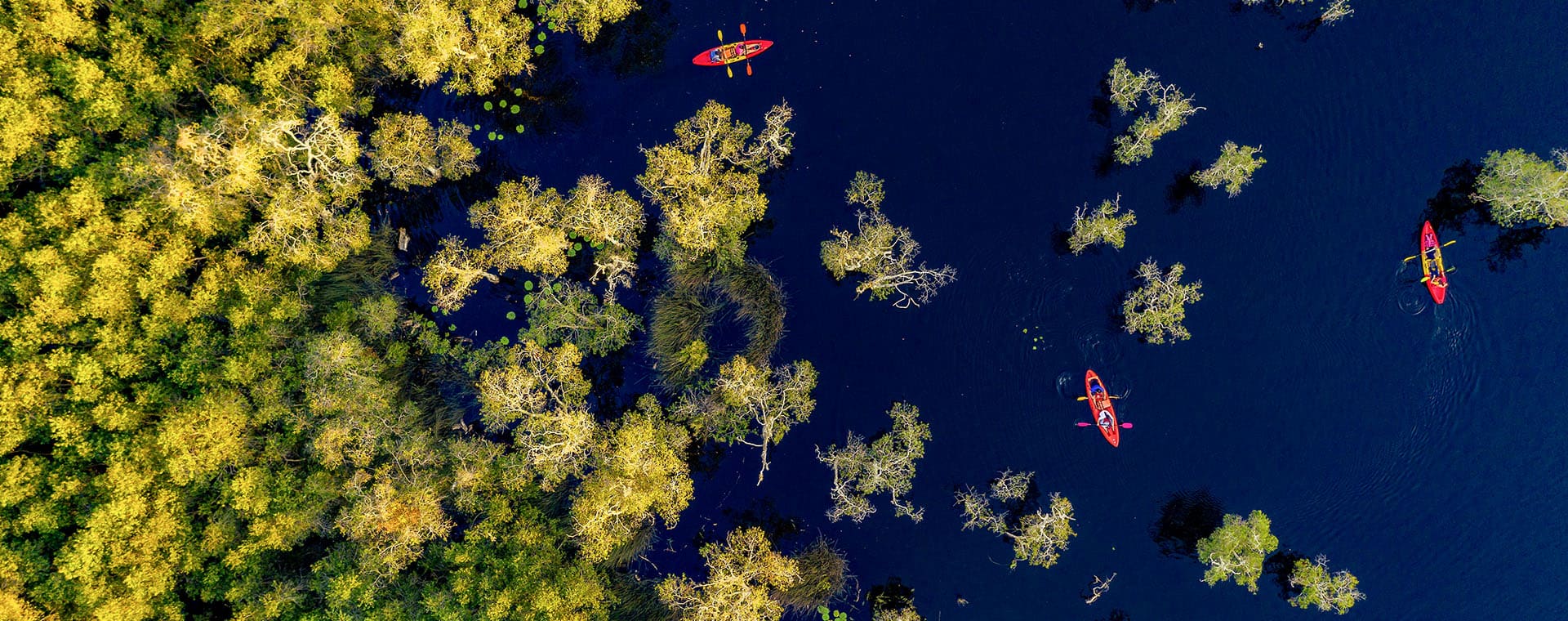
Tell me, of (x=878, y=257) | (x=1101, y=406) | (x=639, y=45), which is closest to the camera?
(x=878, y=257)

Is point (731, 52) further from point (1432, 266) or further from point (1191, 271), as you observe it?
point (1432, 266)

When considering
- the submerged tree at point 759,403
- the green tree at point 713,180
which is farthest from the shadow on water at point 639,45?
the submerged tree at point 759,403

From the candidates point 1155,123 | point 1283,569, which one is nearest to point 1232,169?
point 1155,123

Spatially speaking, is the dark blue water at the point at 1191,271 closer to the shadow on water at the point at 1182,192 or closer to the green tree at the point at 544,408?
the shadow on water at the point at 1182,192

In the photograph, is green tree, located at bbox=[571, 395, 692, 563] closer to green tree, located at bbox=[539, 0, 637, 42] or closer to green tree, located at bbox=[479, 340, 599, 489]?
green tree, located at bbox=[479, 340, 599, 489]

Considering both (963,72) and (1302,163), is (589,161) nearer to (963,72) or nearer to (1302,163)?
(963,72)

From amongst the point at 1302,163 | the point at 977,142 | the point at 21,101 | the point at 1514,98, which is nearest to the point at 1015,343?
the point at 977,142

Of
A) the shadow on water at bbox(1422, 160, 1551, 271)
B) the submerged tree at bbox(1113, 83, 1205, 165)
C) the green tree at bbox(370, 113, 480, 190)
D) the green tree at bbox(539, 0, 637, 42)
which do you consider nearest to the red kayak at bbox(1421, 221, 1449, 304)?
the shadow on water at bbox(1422, 160, 1551, 271)
